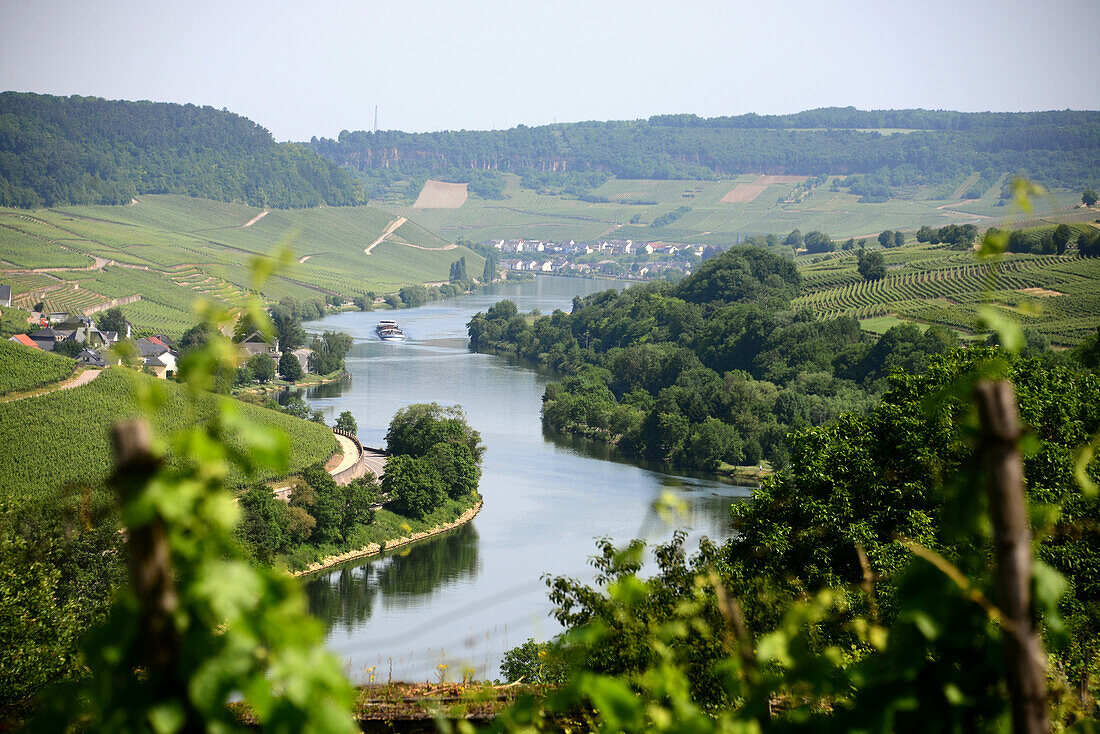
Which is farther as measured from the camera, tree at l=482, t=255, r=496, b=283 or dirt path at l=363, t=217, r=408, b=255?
dirt path at l=363, t=217, r=408, b=255

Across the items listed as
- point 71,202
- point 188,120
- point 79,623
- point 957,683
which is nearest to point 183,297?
point 71,202

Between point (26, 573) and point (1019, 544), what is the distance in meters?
13.0

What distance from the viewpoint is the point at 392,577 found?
22438 millimetres

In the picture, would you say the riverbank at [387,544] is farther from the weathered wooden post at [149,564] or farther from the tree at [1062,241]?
the tree at [1062,241]

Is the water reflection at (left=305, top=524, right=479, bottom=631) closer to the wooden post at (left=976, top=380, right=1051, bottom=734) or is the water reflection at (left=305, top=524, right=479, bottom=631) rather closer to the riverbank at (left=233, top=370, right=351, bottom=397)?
the wooden post at (left=976, top=380, right=1051, bottom=734)

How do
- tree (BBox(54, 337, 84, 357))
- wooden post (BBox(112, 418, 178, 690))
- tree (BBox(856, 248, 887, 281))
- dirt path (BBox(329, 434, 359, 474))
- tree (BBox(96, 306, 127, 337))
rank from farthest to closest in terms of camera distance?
tree (BBox(856, 248, 887, 281))
tree (BBox(96, 306, 127, 337))
tree (BBox(54, 337, 84, 357))
dirt path (BBox(329, 434, 359, 474))
wooden post (BBox(112, 418, 178, 690))

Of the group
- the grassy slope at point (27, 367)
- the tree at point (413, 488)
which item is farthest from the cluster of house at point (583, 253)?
the tree at point (413, 488)

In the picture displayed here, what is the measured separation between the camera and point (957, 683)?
141cm

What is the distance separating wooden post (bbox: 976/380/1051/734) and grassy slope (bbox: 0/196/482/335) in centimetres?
4315

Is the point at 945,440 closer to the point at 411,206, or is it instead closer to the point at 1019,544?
the point at 1019,544

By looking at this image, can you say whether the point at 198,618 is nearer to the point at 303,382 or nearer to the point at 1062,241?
the point at 303,382

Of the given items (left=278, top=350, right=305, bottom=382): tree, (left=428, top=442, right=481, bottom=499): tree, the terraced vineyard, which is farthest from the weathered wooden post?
(left=278, top=350, right=305, bottom=382): tree

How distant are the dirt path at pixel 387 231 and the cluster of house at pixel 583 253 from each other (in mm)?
11733

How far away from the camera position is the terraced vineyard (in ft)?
134
